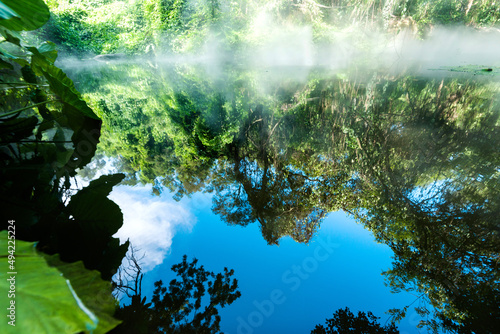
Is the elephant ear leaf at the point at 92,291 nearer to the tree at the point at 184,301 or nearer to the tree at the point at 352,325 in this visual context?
the tree at the point at 184,301

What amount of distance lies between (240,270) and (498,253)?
245 centimetres

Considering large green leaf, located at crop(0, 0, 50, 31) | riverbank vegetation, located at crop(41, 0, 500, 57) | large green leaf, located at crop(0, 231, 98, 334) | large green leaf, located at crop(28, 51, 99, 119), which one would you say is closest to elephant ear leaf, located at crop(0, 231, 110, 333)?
large green leaf, located at crop(0, 231, 98, 334)

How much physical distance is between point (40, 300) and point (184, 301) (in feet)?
5.48

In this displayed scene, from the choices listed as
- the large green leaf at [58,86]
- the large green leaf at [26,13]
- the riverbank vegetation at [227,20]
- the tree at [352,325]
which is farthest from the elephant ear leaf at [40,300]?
the riverbank vegetation at [227,20]

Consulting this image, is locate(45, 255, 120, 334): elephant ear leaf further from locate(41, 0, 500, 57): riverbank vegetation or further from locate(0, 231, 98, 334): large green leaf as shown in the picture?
locate(41, 0, 500, 57): riverbank vegetation

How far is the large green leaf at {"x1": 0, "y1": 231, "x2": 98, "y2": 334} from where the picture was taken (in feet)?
0.59

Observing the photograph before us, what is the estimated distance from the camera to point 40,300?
0.21 metres

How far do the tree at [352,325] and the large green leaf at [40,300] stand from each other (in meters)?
1.78

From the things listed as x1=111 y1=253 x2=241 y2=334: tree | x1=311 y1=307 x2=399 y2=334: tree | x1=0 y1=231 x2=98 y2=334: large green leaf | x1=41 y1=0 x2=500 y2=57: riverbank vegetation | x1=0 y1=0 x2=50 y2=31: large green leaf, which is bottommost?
x1=111 y1=253 x2=241 y2=334: tree

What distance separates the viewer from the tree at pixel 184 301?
56.8 inches

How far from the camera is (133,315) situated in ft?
4.55

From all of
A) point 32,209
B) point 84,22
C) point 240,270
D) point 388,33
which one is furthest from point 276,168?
point 84,22

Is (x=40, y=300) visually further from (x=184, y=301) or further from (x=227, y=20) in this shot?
(x=227, y=20)

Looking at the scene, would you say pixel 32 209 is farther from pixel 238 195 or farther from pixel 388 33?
pixel 388 33
